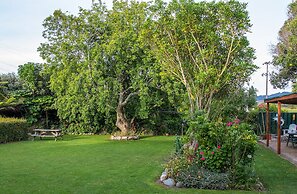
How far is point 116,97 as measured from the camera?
631 inches

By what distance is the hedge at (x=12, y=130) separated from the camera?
14.9 m

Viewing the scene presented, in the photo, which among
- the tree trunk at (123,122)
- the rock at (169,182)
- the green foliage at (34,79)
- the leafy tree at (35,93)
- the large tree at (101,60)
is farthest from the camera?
the green foliage at (34,79)

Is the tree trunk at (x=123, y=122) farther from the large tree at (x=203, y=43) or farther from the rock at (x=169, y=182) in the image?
the rock at (x=169, y=182)

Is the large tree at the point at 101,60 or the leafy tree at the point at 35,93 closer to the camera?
the large tree at the point at 101,60

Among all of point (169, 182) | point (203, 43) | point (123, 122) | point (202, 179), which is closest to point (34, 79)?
point (123, 122)

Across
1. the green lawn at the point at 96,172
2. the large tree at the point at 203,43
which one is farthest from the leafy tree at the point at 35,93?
the large tree at the point at 203,43

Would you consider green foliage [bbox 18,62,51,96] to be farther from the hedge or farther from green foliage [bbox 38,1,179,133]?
the hedge

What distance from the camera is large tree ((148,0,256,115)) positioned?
28.9 feet

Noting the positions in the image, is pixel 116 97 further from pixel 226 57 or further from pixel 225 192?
pixel 225 192

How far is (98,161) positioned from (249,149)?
4.59 metres

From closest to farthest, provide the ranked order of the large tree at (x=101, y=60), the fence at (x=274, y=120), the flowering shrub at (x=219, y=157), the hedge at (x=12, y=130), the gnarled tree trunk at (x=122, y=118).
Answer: the flowering shrub at (x=219, y=157) < the hedge at (x=12, y=130) < the large tree at (x=101, y=60) < the gnarled tree trunk at (x=122, y=118) < the fence at (x=274, y=120)

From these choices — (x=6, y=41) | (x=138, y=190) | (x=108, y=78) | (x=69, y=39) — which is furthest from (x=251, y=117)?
(x=6, y=41)

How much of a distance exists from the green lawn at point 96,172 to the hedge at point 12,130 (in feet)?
15.0

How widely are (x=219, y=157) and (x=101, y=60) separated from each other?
33.5 ft
